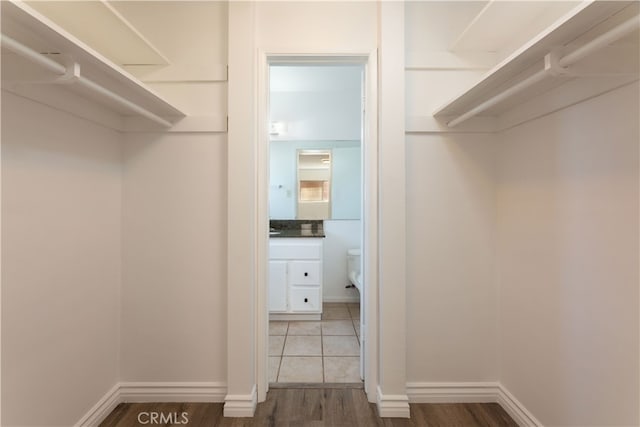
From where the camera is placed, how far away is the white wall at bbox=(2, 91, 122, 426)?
107cm

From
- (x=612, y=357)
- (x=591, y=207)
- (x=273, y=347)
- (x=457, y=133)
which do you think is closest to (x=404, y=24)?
(x=457, y=133)

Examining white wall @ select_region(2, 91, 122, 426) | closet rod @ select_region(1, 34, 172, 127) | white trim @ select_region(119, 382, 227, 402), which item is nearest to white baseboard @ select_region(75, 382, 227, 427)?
white trim @ select_region(119, 382, 227, 402)

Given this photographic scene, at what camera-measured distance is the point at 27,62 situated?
0.96 m

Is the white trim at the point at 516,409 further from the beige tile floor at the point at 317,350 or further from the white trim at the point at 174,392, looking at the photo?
the white trim at the point at 174,392

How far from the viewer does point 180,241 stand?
1660 mm

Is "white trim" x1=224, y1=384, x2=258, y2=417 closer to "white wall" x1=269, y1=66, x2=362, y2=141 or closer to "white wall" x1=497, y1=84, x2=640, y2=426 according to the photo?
"white wall" x1=497, y1=84, x2=640, y2=426

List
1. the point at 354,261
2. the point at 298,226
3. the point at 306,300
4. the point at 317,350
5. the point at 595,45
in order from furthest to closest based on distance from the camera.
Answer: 1. the point at 298,226
2. the point at 354,261
3. the point at 306,300
4. the point at 317,350
5. the point at 595,45

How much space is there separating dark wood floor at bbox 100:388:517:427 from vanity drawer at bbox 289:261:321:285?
1.24 m

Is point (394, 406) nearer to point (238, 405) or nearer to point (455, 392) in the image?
point (455, 392)

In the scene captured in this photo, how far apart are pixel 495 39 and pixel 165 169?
2035mm

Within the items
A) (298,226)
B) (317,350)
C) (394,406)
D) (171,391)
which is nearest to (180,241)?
(171,391)

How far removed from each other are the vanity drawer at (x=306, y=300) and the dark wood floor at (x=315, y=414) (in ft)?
3.84

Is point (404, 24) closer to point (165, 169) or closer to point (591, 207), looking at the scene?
point (591, 207)

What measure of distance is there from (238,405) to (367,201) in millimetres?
1350
